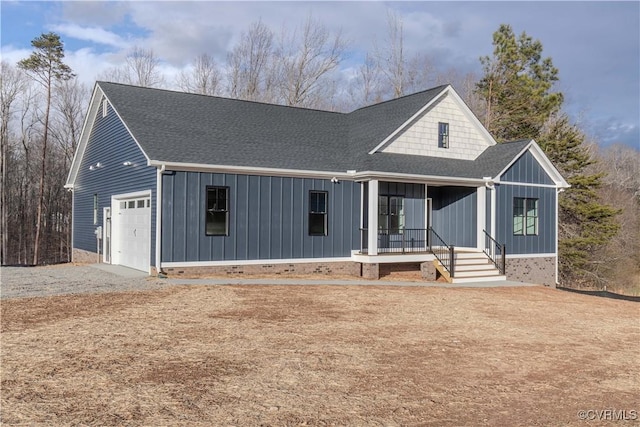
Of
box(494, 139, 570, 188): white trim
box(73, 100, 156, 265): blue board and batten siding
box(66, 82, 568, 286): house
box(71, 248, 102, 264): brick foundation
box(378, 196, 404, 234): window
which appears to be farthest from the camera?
box(71, 248, 102, 264): brick foundation

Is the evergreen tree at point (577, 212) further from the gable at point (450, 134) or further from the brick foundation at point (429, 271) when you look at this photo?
the brick foundation at point (429, 271)

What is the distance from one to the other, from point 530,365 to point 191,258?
10601 millimetres

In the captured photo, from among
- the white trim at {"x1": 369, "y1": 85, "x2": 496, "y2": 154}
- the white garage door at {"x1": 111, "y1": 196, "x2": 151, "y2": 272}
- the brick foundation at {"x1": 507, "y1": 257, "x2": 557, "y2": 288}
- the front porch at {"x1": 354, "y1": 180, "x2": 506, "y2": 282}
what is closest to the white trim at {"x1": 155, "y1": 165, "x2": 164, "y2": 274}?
the white garage door at {"x1": 111, "y1": 196, "x2": 151, "y2": 272}

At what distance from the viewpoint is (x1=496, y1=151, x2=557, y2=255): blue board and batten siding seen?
19.9m

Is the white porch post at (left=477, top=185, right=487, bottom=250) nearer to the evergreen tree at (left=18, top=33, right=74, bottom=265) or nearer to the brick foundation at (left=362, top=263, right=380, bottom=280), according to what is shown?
the brick foundation at (left=362, top=263, right=380, bottom=280)

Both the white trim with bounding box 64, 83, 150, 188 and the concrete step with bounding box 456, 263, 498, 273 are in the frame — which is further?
the white trim with bounding box 64, 83, 150, 188

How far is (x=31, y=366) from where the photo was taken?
6.16 metres

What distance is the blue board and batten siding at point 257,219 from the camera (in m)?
15.1

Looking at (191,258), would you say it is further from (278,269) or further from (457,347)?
(457,347)

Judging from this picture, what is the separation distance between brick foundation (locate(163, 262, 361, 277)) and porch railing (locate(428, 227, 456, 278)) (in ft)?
9.74

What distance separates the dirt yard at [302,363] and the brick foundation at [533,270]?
27.9ft

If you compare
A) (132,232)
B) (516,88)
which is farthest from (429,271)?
(516,88)

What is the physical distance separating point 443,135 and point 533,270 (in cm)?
643

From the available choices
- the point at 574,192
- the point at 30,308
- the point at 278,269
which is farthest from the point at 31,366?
the point at 574,192
